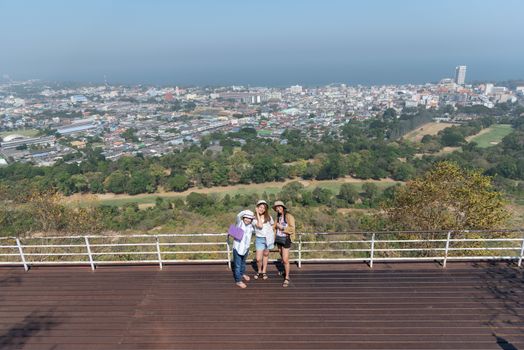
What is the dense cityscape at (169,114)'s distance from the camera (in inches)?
2242

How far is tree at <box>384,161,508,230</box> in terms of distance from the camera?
350 inches

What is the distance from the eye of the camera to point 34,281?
5680 mm

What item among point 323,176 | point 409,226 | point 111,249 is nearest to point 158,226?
point 111,249

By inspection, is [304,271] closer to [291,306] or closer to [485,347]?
[291,306]

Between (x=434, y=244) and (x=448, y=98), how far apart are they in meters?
102

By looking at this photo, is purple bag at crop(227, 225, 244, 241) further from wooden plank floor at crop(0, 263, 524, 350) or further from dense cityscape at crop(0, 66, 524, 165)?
dense cityscape at crop(0, 66, 524, 165)

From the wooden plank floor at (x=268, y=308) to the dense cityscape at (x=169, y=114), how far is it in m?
46.5

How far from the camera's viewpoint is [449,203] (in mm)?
9398

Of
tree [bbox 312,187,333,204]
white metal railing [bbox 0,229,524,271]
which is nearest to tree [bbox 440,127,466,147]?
tree [bbox 312,187,333,204]

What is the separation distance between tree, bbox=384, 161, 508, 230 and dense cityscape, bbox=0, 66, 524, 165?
4526cm

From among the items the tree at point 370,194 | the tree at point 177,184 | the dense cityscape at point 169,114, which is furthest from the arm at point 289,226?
the dense cityscape at point 169,114

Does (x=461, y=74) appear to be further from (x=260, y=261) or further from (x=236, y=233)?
(x=236, y=233)

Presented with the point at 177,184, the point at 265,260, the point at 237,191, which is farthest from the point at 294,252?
the point at 177,184

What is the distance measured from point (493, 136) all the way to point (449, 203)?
5354cm
